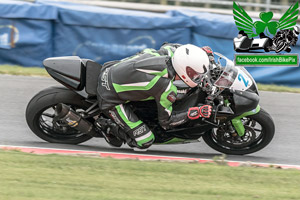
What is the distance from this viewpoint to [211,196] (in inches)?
192

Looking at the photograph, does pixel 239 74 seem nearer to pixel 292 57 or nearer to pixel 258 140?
pixel 258 140

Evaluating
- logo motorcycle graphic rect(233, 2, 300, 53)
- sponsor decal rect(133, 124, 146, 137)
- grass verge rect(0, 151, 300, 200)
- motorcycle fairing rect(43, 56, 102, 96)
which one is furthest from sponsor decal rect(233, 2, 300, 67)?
grass verge rect(0, 151, 300, 200)

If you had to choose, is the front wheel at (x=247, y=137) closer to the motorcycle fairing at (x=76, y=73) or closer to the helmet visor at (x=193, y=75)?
the helmet visor at (x=193, y=75)

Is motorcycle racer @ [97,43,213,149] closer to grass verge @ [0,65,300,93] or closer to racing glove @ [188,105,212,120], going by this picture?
racing glove @ [188,105,212,120]

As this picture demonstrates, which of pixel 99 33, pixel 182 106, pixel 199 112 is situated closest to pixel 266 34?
pixel 99 33

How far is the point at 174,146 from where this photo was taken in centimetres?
710

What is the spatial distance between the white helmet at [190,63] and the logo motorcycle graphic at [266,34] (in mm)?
3368

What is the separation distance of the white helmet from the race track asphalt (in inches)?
52.3

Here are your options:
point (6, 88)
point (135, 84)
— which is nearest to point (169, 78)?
point (135, 84)

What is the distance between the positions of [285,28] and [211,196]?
5.69m

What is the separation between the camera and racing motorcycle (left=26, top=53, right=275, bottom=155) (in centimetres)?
616

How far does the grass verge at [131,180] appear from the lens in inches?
189

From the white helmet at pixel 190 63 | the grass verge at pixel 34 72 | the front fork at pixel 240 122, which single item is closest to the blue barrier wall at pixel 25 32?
the grass verge at pixel 34 72

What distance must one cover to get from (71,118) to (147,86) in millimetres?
1027
